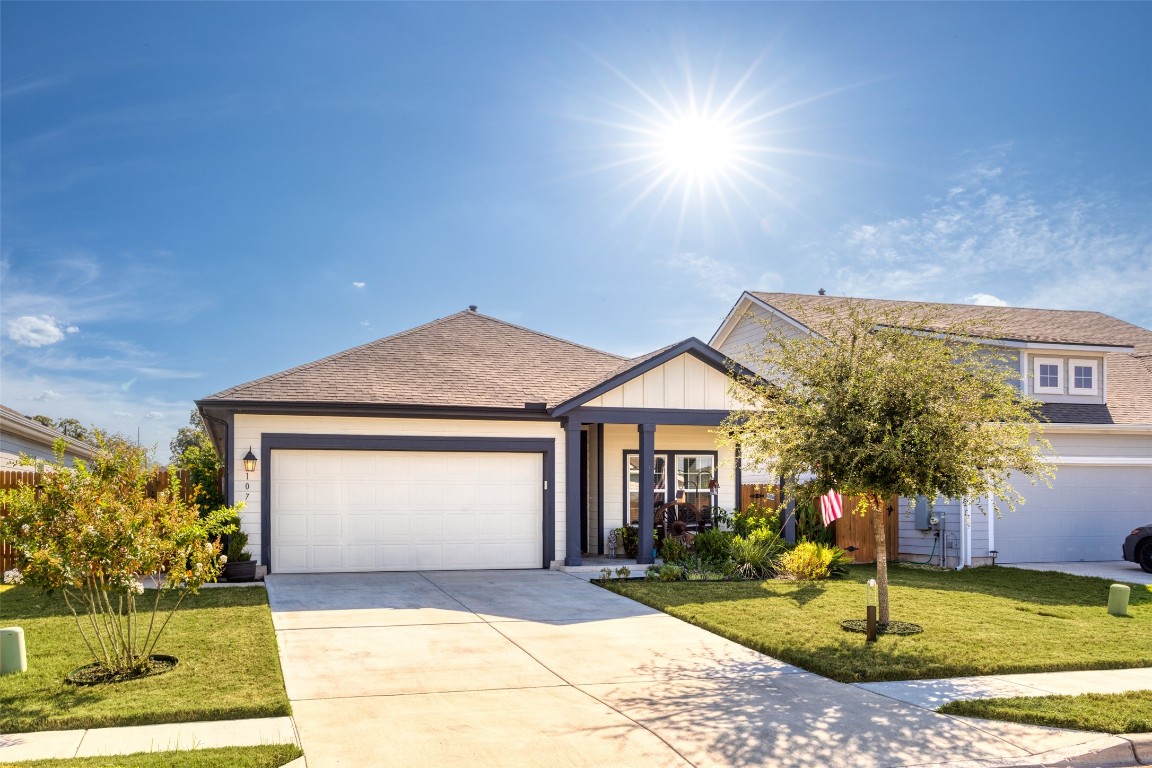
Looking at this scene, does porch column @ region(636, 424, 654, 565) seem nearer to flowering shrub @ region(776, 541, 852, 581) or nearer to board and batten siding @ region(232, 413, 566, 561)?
board and batten siding @ region(232, 413, 566, 561)

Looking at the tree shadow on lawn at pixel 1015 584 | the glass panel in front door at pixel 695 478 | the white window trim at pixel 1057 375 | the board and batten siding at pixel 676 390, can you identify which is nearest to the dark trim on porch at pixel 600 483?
the glass panel in front door at pixel 695 478

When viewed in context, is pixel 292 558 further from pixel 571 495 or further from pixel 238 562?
pixel 571 495

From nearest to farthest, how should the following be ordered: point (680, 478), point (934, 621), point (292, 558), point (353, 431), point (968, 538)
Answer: point (934, 621) → point (292, 558) → point (353, 431) → point (968, 538) → point (680, 478)

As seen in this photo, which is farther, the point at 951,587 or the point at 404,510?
the point at 404,510

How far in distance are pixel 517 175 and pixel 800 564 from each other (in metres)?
10.2

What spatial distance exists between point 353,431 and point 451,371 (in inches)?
108

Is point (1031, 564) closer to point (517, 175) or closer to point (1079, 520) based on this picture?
point (1079, 520)

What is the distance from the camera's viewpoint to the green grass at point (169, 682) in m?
6.82

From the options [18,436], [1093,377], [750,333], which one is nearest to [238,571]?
[18,436]

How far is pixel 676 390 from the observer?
674 inches

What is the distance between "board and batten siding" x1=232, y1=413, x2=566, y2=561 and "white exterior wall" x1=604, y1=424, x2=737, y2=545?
1.85 metres

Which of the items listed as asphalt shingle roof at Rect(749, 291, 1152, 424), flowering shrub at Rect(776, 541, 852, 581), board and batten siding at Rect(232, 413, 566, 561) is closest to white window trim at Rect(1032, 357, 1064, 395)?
asphalt shingle roof at Rect(749, 291, 1152, 424)

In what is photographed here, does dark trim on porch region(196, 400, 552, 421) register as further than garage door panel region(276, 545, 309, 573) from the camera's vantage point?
No

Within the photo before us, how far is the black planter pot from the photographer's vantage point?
14.7 meters
